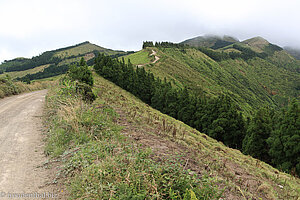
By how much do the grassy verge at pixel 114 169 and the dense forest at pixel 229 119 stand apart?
50.6ft

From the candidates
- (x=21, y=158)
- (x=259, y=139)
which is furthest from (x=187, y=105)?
(x=21, y=158)

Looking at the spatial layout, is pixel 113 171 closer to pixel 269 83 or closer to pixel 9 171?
pixel 9 171

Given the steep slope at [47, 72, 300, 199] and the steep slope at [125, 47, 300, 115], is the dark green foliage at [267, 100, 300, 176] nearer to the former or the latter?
the steep slope at [47, 72, 300, 199]

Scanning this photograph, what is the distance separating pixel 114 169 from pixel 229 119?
31.8 metres

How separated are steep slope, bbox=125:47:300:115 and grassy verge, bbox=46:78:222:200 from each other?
6129 centimetres

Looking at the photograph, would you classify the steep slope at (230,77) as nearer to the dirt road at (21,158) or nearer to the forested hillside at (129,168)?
the dirt road at (21,158)

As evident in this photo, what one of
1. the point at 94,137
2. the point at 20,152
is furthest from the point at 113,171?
the point at 20,152

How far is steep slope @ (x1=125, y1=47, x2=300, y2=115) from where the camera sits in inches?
2968

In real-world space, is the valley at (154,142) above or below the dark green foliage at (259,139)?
above

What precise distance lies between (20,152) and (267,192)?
741cm

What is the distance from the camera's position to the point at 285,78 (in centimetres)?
15812

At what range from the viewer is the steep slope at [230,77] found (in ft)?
247

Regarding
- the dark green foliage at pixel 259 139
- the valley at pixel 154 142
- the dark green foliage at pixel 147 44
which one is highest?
the dark green foliage at pixel 147 44

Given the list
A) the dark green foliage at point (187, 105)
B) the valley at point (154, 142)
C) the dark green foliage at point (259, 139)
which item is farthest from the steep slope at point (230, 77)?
the dark green foliage at point (259, 139)
